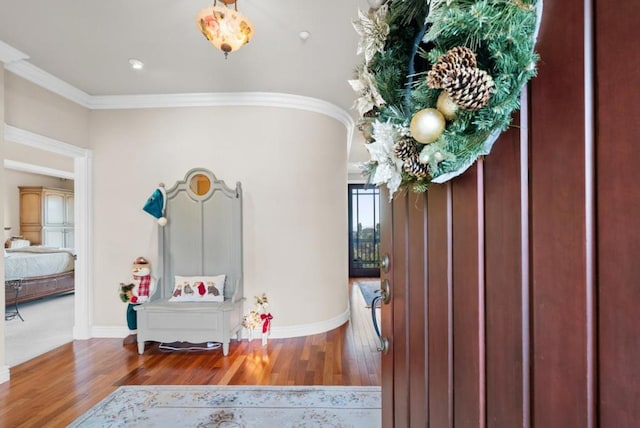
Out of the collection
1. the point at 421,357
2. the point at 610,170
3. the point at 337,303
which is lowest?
the point at 337,303

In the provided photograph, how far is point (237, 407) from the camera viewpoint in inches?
85.7

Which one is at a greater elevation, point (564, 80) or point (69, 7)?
point (69, 7)

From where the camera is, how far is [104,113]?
3609mm

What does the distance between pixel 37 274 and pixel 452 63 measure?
22.8ft

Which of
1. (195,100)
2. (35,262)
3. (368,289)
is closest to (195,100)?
(195,100)

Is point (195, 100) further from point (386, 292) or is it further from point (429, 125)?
point (429, 125)

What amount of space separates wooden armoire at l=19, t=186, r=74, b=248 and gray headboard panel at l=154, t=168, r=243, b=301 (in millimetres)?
6199

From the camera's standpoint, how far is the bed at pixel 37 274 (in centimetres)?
473

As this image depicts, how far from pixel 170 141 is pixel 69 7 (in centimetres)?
159

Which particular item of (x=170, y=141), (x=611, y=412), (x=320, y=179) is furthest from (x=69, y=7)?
(x=611, y=412)

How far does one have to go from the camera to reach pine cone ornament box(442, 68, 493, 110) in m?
0.45

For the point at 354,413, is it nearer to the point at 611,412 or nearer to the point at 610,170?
the point at 611,412

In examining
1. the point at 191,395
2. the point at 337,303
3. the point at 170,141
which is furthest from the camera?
the point at 337,303

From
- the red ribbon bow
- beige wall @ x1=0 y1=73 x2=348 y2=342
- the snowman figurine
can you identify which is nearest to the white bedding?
beige wall @ x1=0 y1=73 x2=348 y2=342
